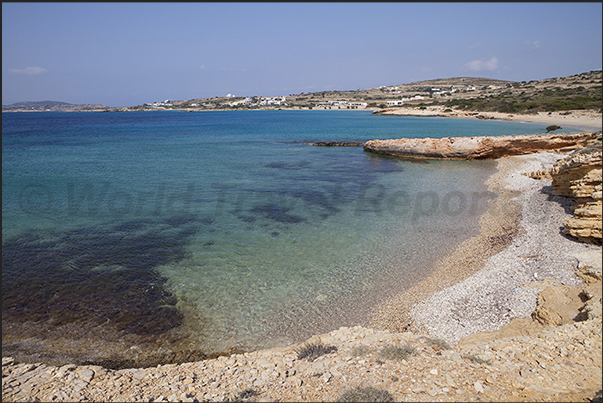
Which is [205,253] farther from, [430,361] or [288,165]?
[288,165]

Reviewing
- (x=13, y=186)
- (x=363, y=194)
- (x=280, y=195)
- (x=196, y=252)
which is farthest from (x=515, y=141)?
(x=13, y=186)

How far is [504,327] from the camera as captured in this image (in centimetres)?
730

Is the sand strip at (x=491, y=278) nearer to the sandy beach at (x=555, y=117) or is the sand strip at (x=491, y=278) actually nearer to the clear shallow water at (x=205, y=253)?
the clear shallow water at (x=205, y=253)

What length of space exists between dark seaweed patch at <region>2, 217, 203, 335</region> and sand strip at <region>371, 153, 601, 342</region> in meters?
5.58

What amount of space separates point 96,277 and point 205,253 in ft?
10.2

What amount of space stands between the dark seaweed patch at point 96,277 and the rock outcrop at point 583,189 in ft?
38.9

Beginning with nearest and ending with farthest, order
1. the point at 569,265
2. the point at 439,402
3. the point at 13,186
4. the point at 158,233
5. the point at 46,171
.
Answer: the point at 439,402, the point at 569,265, the point at 158,233, the point at 13,186, the point at 46,171

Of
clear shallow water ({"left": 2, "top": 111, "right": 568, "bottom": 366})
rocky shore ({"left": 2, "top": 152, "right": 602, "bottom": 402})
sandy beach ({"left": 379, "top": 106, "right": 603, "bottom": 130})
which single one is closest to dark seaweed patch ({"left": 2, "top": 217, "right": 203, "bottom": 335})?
clear shallow water ({"left": 2, "top": 111, "right": 568, "bottom": 366})

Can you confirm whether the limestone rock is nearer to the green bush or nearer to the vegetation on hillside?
the green bush

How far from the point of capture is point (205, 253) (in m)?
11.6

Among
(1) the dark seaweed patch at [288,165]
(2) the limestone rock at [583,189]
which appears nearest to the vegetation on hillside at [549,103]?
(2) the limestone rock at [583,189]

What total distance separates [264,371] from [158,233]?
8.80 m

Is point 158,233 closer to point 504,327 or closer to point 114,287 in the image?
point 114,287

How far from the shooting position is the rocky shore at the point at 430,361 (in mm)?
5168
